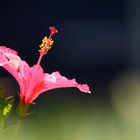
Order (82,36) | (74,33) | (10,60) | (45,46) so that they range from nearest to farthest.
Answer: (10,60) → (45,46) → (74,33) → (82,36)

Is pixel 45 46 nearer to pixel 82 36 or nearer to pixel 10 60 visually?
pixel 10 60

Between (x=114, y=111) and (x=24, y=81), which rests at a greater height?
(x=24, y=81)

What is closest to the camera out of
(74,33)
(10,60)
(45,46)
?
(10,60)

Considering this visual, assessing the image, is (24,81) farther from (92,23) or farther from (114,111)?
(92,23)

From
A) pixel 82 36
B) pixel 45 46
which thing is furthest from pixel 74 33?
pixel 45 46

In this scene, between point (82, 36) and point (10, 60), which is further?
point (82, 36)

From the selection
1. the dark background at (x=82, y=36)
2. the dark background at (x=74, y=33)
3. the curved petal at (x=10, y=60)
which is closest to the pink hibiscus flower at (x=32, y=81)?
the curved petal at (x=10, y=60)

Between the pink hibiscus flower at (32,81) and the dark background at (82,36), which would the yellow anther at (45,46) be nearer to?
the pink hibiscus flower at (32,81)

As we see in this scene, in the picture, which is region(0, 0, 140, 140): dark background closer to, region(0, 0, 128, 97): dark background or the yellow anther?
region(0, 0, 128, 97): dark background

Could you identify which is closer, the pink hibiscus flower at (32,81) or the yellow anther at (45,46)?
the pink hibiscus flower at (32,81)

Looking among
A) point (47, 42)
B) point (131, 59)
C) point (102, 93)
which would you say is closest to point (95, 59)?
point (131, 59)

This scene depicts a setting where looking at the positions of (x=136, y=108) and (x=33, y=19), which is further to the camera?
(x=33, y=19)
